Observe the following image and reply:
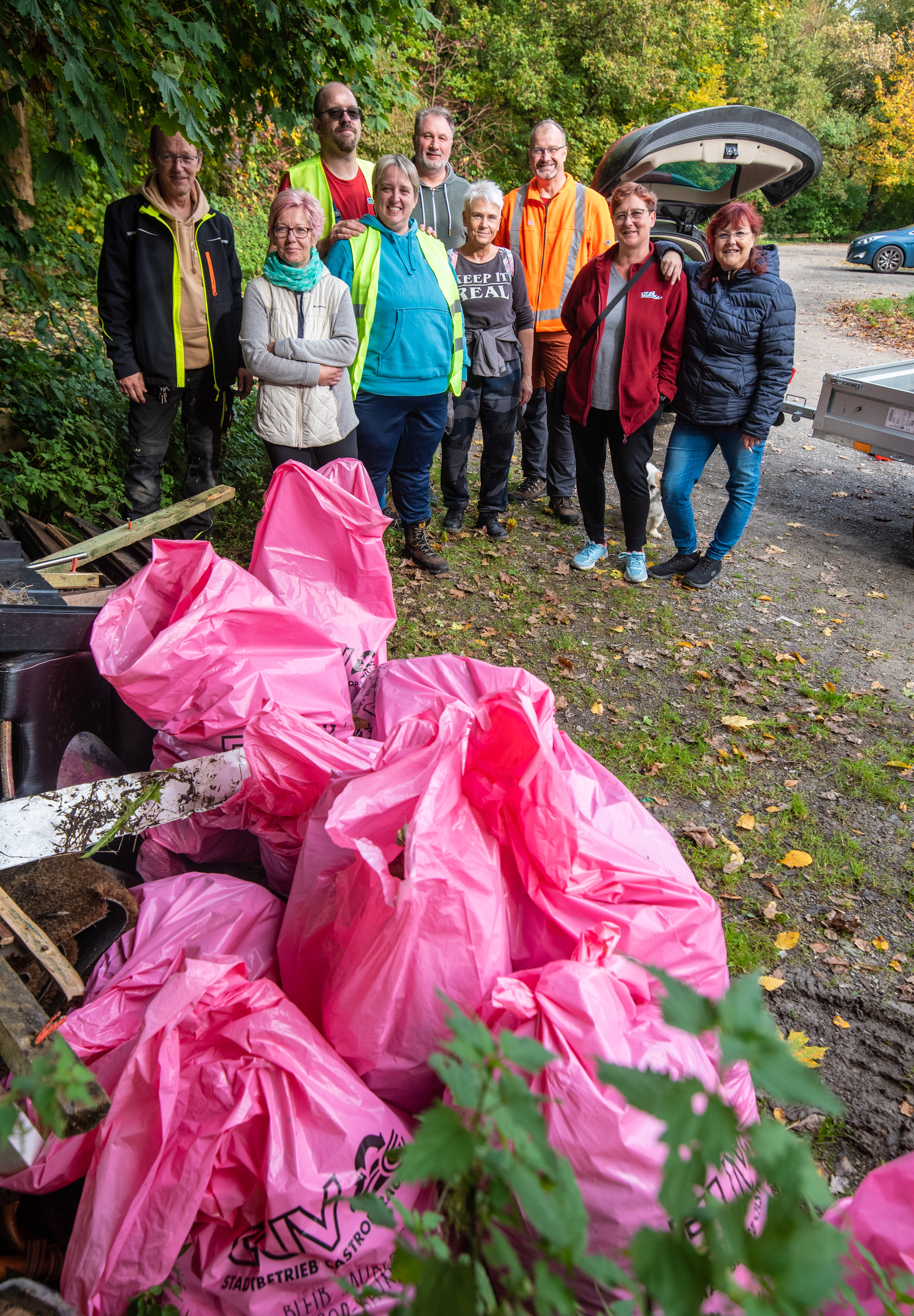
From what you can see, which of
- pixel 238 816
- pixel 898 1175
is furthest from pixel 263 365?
pixel 898 1175

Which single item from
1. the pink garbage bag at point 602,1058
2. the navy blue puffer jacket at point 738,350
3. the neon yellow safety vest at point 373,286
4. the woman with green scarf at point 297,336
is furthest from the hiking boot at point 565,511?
the pink garbage bag at point 602,1058

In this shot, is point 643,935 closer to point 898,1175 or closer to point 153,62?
point 898,1175

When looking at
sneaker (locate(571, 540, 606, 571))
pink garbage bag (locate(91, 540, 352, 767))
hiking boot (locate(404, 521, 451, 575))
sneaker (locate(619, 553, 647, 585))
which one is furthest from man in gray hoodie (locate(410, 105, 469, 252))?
pink garbage bag (locate(91, 540, 352, 767))

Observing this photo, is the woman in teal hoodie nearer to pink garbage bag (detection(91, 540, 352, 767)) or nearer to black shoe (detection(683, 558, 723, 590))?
black shoe (detection(683, 558, 723, 590))

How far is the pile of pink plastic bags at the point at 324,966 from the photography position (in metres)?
1.29

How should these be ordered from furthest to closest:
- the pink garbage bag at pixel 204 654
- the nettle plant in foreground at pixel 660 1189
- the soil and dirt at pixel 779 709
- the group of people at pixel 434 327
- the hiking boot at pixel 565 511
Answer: the hiking boot at pixel 565 511 < the group of people at pixel 434 327 < the soil and dirt at pixel 779 709 < the pink garbage bag at pixel 204 654 < the nettle plant in foreground at pixel 660 1189

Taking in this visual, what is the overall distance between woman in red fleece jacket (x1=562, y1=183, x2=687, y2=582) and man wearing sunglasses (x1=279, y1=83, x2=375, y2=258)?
125cm

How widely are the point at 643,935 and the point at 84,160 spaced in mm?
5730

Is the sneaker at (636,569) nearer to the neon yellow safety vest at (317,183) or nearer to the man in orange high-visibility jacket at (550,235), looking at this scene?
the man in orange high-visibility jacket at (550,235)

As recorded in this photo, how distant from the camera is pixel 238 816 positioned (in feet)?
6.74

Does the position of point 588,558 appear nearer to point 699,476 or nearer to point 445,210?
Answer: point 699,476

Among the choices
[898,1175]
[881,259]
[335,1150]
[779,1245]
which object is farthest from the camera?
[881,259]

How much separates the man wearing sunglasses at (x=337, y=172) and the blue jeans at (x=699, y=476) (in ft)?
6.82

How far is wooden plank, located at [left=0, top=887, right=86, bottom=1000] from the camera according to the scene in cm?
147
